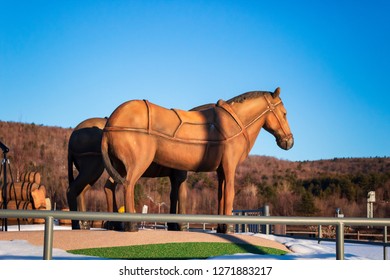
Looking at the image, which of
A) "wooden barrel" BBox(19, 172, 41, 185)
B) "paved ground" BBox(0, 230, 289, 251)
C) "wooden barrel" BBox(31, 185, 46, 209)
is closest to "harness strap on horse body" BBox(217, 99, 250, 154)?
"paved ground" BBox(0, 230, 289, 251)

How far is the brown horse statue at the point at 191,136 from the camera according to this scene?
8000mm

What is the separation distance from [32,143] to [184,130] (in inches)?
2979

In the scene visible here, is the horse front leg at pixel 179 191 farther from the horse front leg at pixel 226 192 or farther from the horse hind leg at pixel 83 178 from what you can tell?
the horse hind leg at pixel 83 178

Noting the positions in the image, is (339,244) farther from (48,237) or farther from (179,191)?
(179,191)

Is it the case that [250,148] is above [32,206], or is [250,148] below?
above

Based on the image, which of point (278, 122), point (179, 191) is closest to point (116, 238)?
point (179, 191)

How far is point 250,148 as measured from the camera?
927 centimetres

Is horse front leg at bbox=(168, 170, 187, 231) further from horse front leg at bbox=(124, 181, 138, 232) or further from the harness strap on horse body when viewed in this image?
horse front leg at bbox=(124, 181, 138, 232)

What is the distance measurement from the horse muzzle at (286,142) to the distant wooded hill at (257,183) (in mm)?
23533

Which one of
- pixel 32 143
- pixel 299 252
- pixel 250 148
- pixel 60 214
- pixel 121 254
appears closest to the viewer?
pixel 60 214

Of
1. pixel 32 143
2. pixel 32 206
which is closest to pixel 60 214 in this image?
pixel 32 206
